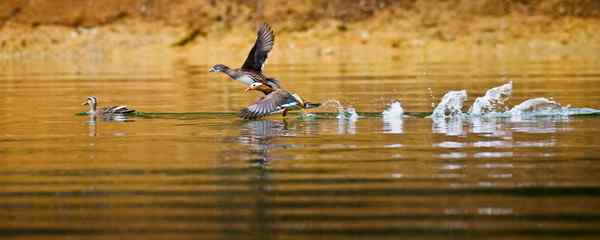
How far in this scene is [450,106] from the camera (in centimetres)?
1332

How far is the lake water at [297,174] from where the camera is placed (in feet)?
22.3

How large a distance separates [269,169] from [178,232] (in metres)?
2.42

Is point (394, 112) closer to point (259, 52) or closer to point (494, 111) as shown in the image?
point (494, 111)

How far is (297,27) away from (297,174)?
28073mm

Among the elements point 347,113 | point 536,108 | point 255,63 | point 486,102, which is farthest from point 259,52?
point 536,108

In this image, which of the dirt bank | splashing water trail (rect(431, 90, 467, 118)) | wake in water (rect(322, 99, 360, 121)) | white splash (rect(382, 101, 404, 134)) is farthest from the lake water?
the dirt bank

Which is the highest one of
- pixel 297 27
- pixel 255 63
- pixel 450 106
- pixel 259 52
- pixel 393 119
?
pixel 297 27

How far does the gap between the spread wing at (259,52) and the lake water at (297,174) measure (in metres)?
0.54

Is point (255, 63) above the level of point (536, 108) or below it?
above

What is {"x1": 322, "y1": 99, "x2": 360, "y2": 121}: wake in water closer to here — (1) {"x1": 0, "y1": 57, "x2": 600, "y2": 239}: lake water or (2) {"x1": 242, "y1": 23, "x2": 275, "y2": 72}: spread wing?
(1) {"x1": 0, "y1": 57, "x2": 600, "y2": 239}: lake water

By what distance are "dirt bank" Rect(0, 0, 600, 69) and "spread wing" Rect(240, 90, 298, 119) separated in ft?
63.3

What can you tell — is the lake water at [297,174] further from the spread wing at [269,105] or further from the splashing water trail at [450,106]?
the splashing water trail at [450,106]

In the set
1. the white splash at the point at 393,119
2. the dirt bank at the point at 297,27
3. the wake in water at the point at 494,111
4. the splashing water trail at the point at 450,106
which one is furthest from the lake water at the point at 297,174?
the dirt bank at the point at 297,27

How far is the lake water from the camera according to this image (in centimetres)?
679
